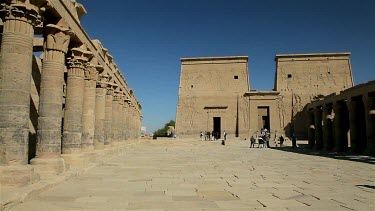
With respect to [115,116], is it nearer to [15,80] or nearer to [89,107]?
[89,107]

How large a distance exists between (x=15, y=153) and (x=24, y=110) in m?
0.79

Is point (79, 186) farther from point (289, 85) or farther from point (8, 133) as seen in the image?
point (289, 85)

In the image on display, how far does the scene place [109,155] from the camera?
41.9 ft

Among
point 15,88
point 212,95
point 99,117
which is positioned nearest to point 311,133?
point 212,95

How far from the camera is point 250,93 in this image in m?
34.4

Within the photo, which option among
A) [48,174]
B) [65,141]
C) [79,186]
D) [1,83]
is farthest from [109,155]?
[1,83]

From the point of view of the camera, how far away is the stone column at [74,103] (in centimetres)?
910

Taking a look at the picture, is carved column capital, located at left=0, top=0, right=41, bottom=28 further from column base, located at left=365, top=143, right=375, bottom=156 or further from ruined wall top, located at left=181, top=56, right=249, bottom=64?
ruined wall top, located at left=181, top=56, right=249, bottom=64

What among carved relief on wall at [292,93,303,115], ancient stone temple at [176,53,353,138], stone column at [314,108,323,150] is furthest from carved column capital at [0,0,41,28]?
carved relief on wall at [292,93,303,115]

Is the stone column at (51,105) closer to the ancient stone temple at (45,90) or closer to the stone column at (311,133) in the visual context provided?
the ancient stone temple at (45,90)

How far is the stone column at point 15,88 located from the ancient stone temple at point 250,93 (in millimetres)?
29179

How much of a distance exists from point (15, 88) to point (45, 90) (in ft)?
6.05

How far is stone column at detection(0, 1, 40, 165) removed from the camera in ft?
18.2

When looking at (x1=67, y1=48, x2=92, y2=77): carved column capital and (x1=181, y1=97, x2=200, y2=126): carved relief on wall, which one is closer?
(x1=67, y1=48, x2=92, y2=77): carved column capital
